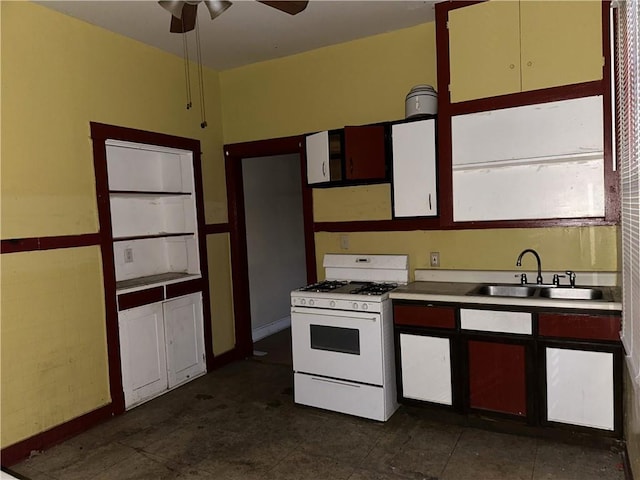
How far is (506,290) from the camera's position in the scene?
3.29m

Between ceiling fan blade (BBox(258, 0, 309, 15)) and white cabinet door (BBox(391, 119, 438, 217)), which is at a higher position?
ceiling fan blade (BBox(258, 0, 309, 15))

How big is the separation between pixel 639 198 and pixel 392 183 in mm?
1885

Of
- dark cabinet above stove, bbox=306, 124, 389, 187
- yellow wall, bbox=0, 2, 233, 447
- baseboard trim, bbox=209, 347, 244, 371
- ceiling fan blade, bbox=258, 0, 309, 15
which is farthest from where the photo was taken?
baseboard trim, bbox=209, 347, 244, 371

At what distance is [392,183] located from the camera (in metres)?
3.53

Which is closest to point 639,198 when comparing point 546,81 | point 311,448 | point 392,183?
point 546,81

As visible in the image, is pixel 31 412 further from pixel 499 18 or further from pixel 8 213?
pixel 499 18

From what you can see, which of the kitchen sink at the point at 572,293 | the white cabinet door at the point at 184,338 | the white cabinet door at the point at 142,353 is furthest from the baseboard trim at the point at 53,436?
the kitchen sink at the point at 572,293

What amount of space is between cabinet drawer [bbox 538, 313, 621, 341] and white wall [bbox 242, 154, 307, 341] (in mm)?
3365

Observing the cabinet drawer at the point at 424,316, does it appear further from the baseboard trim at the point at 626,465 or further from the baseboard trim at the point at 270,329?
the baseboard trim at the point at 270,329

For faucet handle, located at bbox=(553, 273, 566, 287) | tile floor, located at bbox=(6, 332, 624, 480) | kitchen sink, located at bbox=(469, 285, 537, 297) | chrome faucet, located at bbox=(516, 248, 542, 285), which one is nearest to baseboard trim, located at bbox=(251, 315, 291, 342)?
tile floor, located at bbox=(6, 332, 624, 480)

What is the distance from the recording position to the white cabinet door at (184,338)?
13.2 ft

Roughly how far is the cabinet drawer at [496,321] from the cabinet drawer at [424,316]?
0.09 m

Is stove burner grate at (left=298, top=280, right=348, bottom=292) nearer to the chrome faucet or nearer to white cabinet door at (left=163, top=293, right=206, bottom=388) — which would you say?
white cabinet door at (left=163, top=293, right=206, bottom=388)

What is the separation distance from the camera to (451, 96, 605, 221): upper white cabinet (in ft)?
9.36
